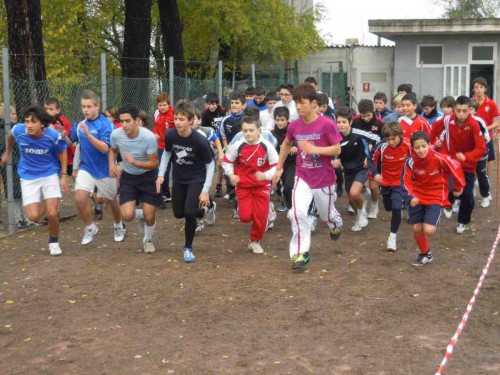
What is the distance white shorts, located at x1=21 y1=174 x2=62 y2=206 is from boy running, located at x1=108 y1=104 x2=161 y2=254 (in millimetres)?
709

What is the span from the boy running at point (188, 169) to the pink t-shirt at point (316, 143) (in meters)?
1.06

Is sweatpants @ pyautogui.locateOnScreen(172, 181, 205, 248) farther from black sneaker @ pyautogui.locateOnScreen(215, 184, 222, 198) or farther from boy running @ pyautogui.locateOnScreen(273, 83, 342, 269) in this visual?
black sneaker @ pyautogui.locateOnScreen(215, 184, 222, 198)

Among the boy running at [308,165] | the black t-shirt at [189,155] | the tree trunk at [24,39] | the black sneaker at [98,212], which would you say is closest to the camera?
the boy running at [308,165]

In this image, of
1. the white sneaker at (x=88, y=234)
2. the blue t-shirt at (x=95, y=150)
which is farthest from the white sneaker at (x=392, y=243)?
the white sneaker at (x=88, y=234)

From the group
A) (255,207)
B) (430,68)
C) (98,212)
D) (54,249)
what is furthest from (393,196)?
(430,68)

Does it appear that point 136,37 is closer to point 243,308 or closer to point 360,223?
point 360,223

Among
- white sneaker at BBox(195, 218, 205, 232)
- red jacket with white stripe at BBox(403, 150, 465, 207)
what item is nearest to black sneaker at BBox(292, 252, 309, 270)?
red jacket with white stripe at BBox(403, 150, 465, 207)

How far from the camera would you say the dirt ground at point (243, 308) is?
17.6ft

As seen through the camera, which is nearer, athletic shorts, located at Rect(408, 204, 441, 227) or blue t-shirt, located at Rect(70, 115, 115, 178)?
athletic shorts, located at Rect(408, 204, 441, 227)

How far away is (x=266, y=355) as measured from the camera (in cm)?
545

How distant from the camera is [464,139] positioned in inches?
392

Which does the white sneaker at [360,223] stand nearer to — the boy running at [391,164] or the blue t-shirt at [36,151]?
the boy running at [391,164]

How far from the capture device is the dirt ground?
538 cm

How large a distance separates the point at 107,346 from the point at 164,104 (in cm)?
698
